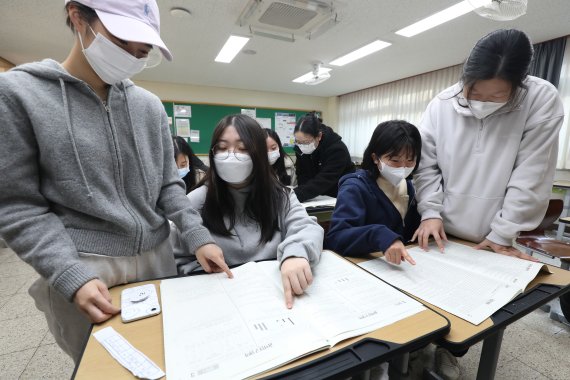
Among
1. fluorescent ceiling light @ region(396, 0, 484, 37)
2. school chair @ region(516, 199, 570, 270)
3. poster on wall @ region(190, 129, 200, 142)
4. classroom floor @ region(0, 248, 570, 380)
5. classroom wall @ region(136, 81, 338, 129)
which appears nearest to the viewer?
classroom floor @ region(0, 248, 570, 380)

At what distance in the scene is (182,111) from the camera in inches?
230

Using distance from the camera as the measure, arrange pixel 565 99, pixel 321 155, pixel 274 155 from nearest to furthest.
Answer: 1. pixel 274 155
2. pixel 321 155
3. pixel 565 99

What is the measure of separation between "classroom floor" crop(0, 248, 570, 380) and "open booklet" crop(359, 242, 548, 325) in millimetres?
885

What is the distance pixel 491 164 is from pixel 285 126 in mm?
6167

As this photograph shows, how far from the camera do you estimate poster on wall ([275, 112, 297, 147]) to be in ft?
22.5

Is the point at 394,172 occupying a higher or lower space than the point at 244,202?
higher

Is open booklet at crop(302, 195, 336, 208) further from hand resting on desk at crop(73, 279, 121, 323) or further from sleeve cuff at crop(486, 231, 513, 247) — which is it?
hand resting on desk at crop(73, 279, 121, 323)

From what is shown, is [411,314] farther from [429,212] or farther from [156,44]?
[156,44]

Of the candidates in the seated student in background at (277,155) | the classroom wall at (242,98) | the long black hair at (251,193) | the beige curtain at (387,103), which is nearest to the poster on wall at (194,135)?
the classroom wall at (242,98)

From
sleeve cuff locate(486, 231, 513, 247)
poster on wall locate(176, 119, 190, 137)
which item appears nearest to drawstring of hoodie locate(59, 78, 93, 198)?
sleeve cuff locate(486, 231, 513, 247)

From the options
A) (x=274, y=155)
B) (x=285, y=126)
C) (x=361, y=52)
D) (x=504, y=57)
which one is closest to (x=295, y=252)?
(x=504, y=57)

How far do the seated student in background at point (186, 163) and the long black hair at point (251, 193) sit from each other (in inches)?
34.1

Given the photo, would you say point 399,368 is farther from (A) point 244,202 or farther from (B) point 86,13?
(B) point 86,13

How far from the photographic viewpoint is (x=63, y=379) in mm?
1374
